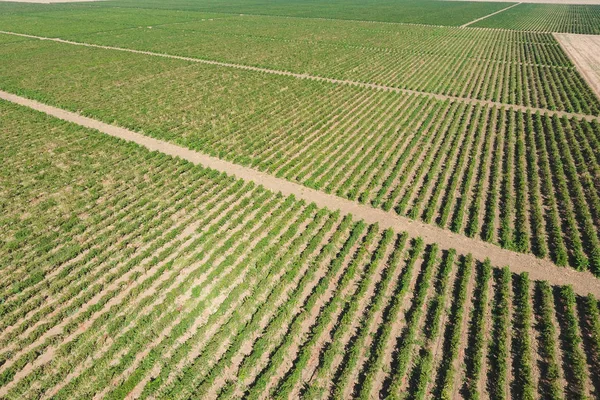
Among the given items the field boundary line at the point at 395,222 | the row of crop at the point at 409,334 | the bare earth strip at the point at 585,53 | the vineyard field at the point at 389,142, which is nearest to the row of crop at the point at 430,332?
the row of crop at the point at 409,334

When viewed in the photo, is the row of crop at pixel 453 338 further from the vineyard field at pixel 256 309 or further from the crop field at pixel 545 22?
the crop field at pixel 545 22

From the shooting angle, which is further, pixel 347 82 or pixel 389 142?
pixel 347 82

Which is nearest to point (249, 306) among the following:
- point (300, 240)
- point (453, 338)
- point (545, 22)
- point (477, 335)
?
point (300, 240)

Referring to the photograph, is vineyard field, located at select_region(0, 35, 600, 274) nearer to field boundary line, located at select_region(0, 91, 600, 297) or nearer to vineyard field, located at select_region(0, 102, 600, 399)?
field boundary line, located at select_region(0, 91, 600, 297)

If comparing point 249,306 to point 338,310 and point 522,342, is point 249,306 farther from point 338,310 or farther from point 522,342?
point 522,342

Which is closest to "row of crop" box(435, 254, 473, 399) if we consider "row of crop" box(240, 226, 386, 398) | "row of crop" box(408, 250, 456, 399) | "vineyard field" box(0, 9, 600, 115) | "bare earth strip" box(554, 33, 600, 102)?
"row of crop" box(408, 250, 456, 399)

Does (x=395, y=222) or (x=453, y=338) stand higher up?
(x=395, y=222)

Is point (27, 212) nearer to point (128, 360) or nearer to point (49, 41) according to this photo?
point (128, 360)
